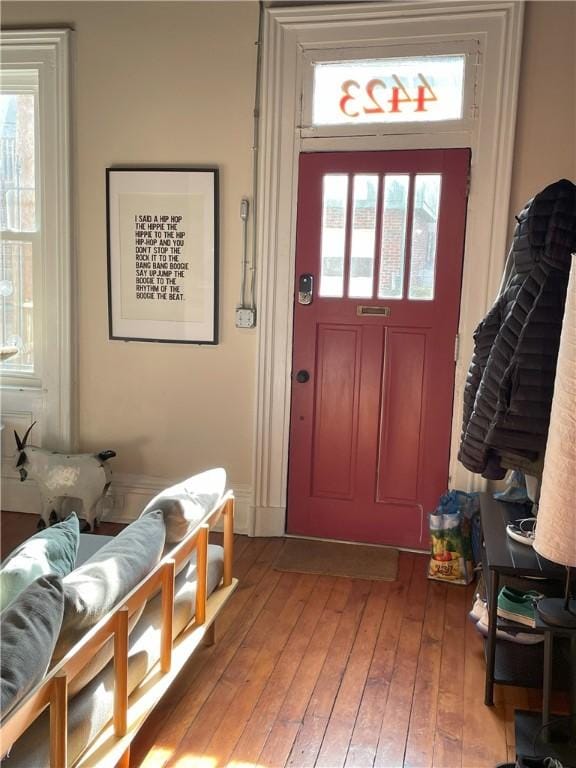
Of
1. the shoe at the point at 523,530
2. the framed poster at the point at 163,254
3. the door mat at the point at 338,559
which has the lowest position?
the door mat at the point at 338,559

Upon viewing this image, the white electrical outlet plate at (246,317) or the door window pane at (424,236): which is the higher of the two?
the door window pane at (424,236)

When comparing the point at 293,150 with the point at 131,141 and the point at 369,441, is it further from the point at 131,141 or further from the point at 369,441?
the point at 369,441

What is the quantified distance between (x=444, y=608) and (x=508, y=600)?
2.18 ft

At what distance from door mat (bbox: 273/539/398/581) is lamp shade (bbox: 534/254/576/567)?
1690mm

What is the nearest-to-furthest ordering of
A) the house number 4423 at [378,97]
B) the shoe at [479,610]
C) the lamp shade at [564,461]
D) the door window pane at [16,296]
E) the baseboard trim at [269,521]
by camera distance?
the lamp shade at [564,461] → the shoe at [479,610] → the house number 4423 at [378,97] → the baseboard trim at [269,521] → the door window pane at [16,296]

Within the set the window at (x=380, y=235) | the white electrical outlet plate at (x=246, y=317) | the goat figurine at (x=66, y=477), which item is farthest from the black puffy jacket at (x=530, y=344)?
the goat figurine at (x=66, y=477)

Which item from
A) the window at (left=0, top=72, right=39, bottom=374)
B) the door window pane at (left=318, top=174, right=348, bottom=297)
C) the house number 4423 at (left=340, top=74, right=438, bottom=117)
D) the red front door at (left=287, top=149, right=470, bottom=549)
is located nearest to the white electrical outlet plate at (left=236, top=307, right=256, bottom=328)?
the red front door at (left=287, top=149, right=470, bottom=549)

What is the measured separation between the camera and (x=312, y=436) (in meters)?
3.56

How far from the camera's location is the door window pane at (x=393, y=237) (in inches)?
130

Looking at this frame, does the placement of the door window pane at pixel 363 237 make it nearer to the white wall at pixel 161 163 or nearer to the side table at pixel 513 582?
the white wall at pixel 161 163

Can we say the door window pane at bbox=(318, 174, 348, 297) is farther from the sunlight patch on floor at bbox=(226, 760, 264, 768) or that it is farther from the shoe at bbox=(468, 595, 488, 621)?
the sunlight patch on floor at bbox=(226, 760, 264, 768)

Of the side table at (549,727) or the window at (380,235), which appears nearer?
the side table at (549,727)

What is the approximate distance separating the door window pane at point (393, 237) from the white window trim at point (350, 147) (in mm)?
185

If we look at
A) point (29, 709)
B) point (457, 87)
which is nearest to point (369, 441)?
point (457, 87)
